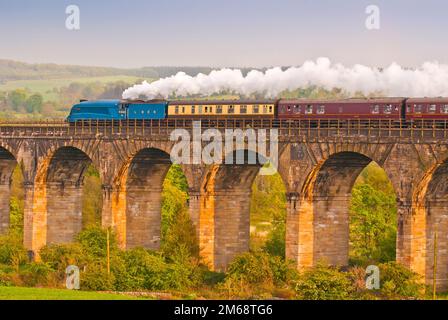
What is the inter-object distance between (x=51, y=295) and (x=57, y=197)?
29.7 m

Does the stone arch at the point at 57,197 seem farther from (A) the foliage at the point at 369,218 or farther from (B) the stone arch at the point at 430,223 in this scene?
(B) the stone arch at the point at 430,223

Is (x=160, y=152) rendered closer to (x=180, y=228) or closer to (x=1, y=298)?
(x=180, y=228)

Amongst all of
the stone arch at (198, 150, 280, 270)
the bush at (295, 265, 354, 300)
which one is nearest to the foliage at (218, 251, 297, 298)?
the bush at (295, 265, 354, 300)

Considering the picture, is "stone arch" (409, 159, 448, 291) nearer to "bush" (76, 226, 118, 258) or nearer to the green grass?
the green grass

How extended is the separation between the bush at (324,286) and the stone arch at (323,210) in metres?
5.74

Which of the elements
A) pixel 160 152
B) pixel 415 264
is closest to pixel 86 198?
pixel 160 152

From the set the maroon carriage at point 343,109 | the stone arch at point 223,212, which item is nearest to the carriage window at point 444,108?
the maroon carriage at point 343,109

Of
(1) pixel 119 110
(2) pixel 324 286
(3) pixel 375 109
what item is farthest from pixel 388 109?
(1) pixel 119 110

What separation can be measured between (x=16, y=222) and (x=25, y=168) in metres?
17.7

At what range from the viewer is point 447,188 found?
7706 cm

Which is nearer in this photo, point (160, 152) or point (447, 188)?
point (447, 188)

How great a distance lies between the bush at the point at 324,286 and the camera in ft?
246

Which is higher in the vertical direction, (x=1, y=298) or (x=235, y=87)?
(x=235, y=87)

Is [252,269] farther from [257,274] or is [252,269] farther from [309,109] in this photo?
[309,109]
